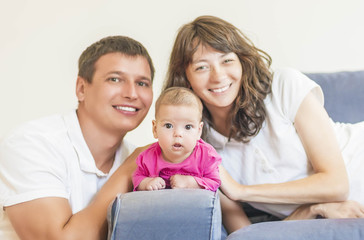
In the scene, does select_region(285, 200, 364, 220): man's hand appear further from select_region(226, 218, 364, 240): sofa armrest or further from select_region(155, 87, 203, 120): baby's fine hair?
select_region(155, 87, 203, 120): baby's fine hair

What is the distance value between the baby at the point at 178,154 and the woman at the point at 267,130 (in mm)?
151

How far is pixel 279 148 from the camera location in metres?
1.91

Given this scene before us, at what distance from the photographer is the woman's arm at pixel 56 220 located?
151 cm

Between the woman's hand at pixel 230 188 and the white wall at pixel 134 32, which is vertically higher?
the white wall at pixel 134 32

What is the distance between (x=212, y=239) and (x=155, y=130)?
476 millimetres

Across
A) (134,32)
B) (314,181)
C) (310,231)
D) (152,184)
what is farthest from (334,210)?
(134,32)

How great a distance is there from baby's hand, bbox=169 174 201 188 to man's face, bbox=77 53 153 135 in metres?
0.41

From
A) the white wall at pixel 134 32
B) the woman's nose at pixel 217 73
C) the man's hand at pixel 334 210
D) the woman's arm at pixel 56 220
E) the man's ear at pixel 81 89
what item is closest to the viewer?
the woman's arm at pixel 56 220

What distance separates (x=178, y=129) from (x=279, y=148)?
53 cm

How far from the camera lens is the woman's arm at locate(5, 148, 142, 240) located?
1.51m

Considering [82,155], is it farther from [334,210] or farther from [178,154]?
[334,210]

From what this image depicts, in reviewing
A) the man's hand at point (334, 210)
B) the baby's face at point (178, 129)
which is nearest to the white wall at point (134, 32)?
the man's hand at point (334, 210)

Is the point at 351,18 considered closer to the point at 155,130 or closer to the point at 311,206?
the point at 311,206

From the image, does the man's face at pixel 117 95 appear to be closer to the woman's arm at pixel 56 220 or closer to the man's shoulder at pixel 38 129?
the man's shoulder at pixel 38 129
